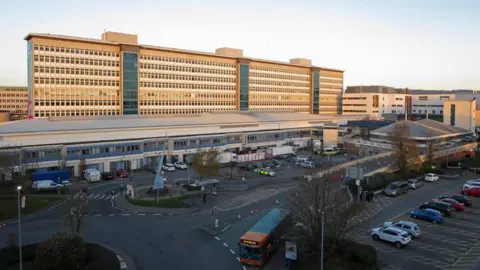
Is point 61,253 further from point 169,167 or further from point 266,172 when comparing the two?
point 169,167

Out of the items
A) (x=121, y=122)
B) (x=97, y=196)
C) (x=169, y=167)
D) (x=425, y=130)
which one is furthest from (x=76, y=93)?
(x=425, y=130)

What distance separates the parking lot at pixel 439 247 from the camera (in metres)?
19.6

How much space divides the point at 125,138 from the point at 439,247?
33.6 metres

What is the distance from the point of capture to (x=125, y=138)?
45906mm

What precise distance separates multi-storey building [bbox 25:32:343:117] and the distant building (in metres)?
32.2

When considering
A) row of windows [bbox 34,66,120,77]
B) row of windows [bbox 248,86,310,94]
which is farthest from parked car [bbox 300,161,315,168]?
row of windows [bbox 248,86,310,94]

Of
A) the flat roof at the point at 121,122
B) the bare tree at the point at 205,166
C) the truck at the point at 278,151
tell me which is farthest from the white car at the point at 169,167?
the truck at the point at 278,151

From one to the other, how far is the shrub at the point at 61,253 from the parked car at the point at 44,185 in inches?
738

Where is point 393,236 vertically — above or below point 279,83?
below

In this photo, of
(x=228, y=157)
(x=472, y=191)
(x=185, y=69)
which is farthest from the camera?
(x=185, y=69)

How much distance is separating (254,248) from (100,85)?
165ft

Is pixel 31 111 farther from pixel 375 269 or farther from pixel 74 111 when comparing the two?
pixel 375 269

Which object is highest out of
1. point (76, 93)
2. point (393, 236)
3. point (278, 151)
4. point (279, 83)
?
point (279, 83)

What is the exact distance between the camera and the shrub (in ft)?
54.8
